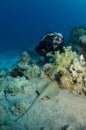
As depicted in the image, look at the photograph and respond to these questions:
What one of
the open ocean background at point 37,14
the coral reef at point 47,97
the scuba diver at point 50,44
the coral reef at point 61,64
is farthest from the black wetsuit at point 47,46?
the open ocean background at point 37,14

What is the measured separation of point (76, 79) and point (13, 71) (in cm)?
281

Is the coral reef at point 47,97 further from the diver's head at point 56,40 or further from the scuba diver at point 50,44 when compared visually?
the diver's head at point 56,40

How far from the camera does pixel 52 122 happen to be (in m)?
6.33

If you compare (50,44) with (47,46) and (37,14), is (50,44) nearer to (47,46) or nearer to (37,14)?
(47,46)

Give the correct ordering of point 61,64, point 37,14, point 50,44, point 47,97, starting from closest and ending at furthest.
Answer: point 47,97 → point 61,64 → point 50,44 → point 37,14

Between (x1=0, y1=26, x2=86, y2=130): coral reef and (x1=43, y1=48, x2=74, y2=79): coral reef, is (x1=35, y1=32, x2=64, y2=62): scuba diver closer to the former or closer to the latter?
(x1=0, y1=26, x2=86, y2=130): coral reef

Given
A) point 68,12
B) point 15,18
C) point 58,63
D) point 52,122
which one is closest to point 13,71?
point 58,63

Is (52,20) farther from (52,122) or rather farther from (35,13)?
(52,122)

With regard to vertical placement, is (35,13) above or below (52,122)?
above

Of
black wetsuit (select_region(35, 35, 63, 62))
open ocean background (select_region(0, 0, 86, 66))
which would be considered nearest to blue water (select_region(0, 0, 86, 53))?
open ocean background (select_region(0, 0, 86, 66))

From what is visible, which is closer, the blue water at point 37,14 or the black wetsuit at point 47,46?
the black wetsuit at point 47,46

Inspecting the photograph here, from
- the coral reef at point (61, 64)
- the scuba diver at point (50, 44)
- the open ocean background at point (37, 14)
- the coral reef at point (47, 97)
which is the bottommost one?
the coral reef at point (47, 97)

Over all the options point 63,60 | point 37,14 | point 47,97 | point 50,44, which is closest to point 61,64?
point 63,60

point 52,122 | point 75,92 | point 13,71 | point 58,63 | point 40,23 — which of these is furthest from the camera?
point 40,23
